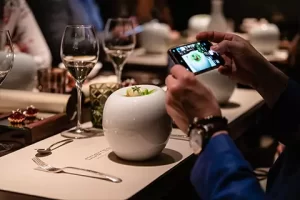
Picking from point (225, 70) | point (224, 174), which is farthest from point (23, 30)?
point (224, 174)

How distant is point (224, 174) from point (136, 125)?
0.81 feet

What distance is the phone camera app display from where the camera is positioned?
110cm

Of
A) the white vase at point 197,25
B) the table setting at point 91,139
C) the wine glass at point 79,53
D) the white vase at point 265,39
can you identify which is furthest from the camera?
the white vase at point 197,25

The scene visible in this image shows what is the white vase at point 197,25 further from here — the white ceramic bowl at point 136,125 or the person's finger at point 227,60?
the white ceramic bowl at point 136,125

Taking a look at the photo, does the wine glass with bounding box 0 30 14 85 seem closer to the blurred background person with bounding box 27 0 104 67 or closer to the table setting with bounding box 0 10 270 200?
the table setting with bounding box 0 10 270 200

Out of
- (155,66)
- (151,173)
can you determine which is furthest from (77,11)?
(151,173)

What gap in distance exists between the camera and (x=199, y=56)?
44.8 inches

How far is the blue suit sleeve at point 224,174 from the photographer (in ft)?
2.86

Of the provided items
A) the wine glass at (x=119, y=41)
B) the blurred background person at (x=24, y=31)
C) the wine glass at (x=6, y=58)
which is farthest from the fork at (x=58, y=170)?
the blurred background person at (x=24, y=31)

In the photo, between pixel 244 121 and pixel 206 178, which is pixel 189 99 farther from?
pixel 244 121

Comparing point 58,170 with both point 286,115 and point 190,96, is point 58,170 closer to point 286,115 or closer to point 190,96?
point 190,96

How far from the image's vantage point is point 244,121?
156 cm

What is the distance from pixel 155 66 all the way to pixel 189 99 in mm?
1789

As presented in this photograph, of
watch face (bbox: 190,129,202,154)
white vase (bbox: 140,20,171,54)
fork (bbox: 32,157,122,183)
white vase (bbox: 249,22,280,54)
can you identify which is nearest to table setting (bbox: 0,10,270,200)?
fork (bbox: 32,157,122,183)
